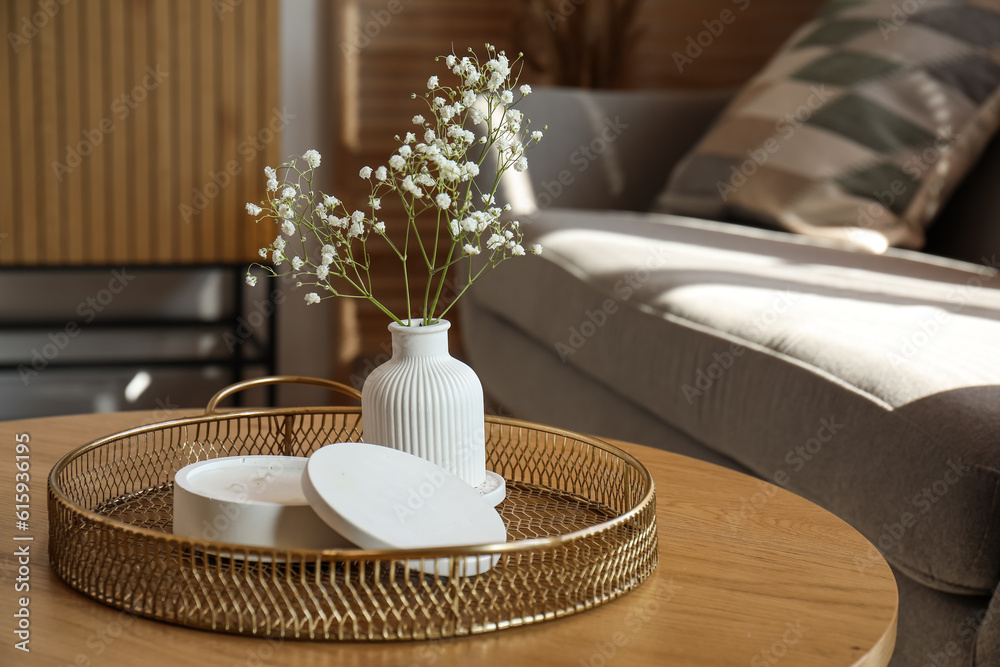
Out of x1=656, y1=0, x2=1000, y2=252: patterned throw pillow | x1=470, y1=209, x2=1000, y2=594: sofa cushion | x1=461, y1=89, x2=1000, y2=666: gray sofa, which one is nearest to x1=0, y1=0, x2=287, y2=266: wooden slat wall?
x1=461, y1=89, x2=1000, y2=666: gray sofa

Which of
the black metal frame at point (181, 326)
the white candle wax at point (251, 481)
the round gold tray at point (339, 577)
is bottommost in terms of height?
the black metal frame at point (181, 326)

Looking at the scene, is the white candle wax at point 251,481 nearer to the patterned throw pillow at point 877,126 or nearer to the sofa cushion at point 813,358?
the sofa cushion at point 813,358

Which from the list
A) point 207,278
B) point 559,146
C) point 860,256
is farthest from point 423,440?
point 207,278

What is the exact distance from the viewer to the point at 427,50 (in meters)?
2.94

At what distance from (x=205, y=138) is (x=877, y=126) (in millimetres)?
1689

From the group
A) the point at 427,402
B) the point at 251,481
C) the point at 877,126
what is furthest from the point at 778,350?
the point at 877,126

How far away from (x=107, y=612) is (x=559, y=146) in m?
1.78

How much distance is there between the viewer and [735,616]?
0.57 m

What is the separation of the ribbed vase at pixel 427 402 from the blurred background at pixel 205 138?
1.79m

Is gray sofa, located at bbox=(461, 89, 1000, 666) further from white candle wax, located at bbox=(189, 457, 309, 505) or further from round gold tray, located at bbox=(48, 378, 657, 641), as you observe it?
white candle wax, located at bbox=(189, 457, 309, 505)

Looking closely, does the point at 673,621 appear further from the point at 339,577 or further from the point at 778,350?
the point at 778,350

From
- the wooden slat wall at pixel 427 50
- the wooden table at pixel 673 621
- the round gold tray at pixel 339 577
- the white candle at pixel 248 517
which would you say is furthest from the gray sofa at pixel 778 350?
the wooden slat wall at pixel 427 50

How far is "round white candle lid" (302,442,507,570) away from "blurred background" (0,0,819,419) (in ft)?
6.05

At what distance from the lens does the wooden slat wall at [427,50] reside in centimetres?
287
